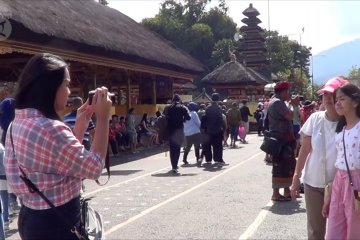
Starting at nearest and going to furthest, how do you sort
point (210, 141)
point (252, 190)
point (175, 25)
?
point (252, 190) → point (210, 141) → point (175, 25)

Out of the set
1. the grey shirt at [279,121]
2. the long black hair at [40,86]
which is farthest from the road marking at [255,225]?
the long black hair at [40,86]

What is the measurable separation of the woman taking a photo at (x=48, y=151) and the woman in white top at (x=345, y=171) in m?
2.05

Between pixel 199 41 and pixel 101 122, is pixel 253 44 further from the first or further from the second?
pixel 101 122

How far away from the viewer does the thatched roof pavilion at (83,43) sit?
39.0ft

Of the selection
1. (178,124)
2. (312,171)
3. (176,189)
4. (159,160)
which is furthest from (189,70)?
(312,171)

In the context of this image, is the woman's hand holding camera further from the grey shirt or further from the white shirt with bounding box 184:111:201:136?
the white shirt with bounding box 184:111:201:136

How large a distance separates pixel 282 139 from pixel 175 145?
4369mm

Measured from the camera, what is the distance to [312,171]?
173 inches

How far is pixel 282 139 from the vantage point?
8.08 m

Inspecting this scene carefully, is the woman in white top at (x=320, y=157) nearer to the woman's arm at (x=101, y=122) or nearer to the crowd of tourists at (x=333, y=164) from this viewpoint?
the crowd of tourists at (x=333, y=164)

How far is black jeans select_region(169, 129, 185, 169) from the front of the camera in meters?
12.1

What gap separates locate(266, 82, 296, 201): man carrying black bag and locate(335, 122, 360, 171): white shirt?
3984 mm

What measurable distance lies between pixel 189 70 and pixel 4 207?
56.5 feet

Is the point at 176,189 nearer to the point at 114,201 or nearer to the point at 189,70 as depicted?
the point at 114,201
